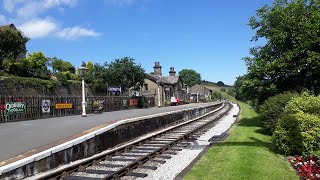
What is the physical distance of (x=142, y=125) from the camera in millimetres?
19953

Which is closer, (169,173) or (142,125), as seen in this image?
(169,173)

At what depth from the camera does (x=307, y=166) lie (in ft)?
33.1

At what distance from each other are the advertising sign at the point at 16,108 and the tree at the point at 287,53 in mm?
13749

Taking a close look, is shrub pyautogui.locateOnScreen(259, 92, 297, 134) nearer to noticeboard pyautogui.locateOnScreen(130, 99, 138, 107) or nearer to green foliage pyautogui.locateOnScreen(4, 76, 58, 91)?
green foliage pyautogui.locateOnScreen(4, 76, 58, 91)

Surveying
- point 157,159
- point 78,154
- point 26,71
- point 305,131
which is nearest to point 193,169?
point 157,159

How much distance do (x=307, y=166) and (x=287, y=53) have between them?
14165 millimetres

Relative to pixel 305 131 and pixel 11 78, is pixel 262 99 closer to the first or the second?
pixel 305 131

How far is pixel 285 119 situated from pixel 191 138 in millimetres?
5387

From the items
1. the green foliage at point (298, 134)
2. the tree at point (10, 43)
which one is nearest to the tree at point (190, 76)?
the tree at point (10, 43)

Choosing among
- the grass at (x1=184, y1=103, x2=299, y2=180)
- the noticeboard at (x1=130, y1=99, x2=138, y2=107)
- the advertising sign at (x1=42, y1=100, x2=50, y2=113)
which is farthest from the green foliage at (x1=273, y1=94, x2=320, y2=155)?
the noticeboard at (x1=130, y1=99, x2=138, y2=107)

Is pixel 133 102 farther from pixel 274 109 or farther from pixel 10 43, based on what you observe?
pixel 274 109

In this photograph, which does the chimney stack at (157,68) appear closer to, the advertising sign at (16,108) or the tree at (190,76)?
the advertising sign at (16,108)

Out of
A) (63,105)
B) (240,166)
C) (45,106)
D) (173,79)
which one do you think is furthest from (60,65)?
(240,166)

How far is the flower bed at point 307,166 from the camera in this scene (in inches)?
357
